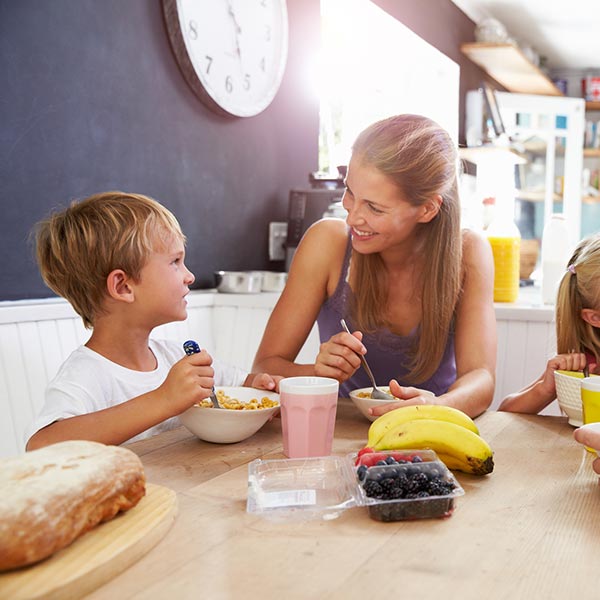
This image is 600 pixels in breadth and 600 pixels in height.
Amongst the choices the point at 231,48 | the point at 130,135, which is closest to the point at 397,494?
the point at 130,135

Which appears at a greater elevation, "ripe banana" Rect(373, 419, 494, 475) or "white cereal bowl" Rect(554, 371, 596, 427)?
"ripe banana" Rect(373, 419, 494, 475)

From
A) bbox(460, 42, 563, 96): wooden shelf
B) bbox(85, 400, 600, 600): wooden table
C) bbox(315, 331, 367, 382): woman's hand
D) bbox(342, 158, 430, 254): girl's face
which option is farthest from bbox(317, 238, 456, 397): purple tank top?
bbox(460, 42, 563, 96): wooden shelf

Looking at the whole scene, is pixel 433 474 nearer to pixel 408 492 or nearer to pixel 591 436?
pixel 408 492

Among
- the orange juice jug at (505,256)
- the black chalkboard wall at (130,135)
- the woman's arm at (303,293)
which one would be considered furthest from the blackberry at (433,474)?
the orange juice jug at (505,256)

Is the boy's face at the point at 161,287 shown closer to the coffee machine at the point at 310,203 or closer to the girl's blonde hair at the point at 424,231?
the girl's blonde hair at the point at 424,231

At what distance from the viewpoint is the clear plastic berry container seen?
825mm

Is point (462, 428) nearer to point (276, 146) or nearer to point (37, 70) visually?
point (37, 70)

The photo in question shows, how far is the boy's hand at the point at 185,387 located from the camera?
1.15 m

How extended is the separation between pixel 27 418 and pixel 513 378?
1629 millimetres

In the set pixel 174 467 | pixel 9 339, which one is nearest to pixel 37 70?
pixel 9 339

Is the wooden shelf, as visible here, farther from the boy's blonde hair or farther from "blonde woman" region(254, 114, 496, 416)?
the boy's blonde hair

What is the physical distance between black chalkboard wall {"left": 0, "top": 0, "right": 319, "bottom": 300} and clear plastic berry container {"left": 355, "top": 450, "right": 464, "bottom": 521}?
1328 millimetres

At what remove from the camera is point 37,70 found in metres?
1.87

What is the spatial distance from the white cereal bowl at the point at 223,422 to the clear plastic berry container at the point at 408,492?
347 mm
